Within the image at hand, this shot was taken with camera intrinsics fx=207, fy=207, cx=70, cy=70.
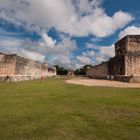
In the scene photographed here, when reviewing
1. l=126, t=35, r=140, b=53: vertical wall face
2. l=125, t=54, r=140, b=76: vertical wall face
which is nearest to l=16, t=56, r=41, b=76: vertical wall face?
l=125, t=54, r=140, b=76: vertical wall face

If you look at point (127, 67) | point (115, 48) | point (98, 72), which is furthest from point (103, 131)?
point (98, 72)

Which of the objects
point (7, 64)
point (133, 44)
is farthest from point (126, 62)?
point (7, 64)

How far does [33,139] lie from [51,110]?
7.37ft

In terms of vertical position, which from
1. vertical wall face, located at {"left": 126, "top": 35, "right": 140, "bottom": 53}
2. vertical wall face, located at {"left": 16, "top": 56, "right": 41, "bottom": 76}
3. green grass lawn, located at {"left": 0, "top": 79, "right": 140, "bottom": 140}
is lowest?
green grass lawn, located at {"left": 0, "top": 79, "right": 140, "bottom": 140}

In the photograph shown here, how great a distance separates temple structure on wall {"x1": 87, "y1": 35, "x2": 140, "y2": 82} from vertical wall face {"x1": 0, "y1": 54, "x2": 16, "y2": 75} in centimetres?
→ 1250

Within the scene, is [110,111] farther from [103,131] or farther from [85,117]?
[103,131]

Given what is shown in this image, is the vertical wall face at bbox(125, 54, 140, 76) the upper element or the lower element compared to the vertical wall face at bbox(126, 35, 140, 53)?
lower

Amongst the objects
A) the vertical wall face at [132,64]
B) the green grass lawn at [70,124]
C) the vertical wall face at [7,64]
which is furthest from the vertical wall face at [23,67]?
the green grass lawn at [70,124]

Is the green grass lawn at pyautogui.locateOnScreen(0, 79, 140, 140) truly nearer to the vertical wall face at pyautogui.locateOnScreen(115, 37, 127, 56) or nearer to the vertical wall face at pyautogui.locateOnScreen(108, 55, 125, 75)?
the vertical wall face at pyautogui.locateOnScreen(108, 55, 125, 75)

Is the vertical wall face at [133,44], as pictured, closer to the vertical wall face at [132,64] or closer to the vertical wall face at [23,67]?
the vertical wall face at [132,64]

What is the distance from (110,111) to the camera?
575 cm

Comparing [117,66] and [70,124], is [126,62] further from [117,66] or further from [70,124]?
[70,124]

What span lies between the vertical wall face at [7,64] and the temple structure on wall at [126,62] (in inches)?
492

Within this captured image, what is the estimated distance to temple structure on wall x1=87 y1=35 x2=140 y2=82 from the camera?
25.2m
